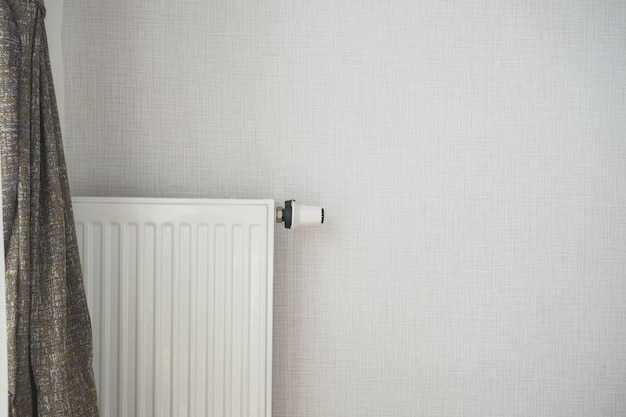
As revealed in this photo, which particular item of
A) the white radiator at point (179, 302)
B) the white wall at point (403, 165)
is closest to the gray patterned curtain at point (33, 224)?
the white radiator at point (179, 302)

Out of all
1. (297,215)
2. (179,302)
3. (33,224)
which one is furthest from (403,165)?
(33,224)

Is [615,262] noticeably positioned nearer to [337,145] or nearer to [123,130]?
[337,145]

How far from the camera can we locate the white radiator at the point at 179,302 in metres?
1.48

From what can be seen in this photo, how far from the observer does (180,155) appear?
1.65 metres

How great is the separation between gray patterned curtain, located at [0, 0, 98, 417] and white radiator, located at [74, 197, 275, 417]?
162 mm

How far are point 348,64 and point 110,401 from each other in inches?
42.7

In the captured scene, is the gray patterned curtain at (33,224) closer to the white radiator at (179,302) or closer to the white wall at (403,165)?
the white radiator at (179,302)

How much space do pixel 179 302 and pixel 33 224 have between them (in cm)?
42

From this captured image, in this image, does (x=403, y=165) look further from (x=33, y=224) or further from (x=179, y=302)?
(x=33, y=224)

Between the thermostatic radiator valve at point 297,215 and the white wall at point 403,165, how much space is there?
0.35ft

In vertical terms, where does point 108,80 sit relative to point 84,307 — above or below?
above

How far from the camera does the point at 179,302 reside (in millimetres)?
1497

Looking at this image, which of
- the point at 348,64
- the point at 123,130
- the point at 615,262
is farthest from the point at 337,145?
the point at 615,262

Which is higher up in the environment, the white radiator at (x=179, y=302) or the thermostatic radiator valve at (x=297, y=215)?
the thermostatic radiator valve at (x=297, y=215)
